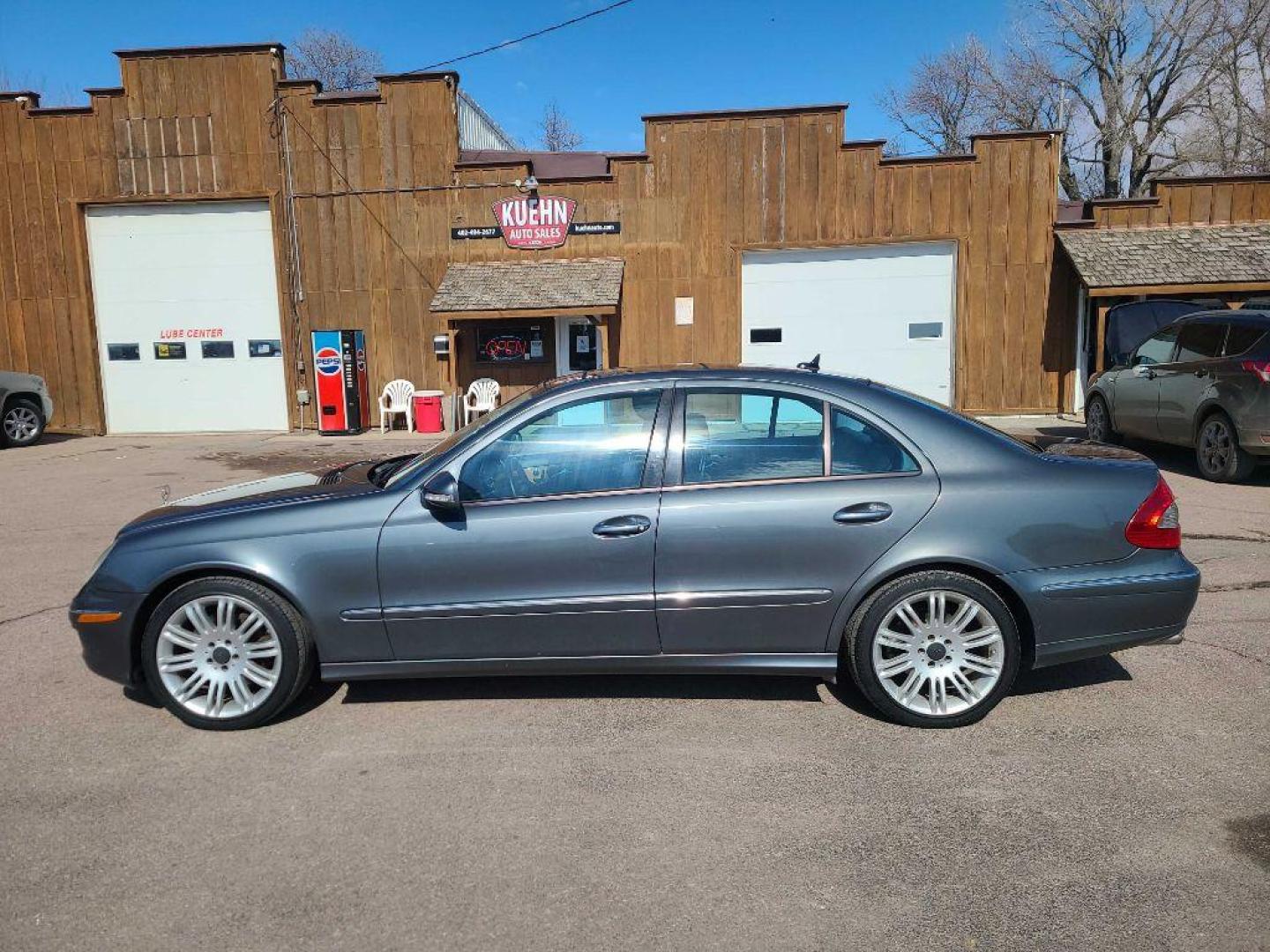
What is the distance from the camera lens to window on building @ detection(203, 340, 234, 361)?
17203mm

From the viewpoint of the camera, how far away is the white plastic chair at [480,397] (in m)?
16.7

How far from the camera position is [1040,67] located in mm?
32938

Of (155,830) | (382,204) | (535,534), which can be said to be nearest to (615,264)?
(382,204)

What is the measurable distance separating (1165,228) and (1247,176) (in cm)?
167

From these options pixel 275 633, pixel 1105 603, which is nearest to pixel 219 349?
pixel 275 633

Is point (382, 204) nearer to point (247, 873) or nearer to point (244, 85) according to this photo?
point (244, 85)

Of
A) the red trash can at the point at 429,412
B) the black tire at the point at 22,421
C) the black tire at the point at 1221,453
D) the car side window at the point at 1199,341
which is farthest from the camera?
the red trash can at the point at 429,412

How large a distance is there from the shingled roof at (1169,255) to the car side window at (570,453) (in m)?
13.1

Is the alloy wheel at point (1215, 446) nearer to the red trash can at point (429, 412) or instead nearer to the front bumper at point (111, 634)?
the front bumper at point (111, 634)

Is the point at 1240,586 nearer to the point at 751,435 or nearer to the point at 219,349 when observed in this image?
the point at 751,435

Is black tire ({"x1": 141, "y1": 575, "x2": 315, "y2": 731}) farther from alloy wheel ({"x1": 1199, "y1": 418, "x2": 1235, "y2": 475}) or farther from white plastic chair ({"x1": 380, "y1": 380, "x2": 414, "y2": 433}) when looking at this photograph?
white plastic chair ({"x1": 380, "y1": 380, "x2": 414, "y2": 433})

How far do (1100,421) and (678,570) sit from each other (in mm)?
9790

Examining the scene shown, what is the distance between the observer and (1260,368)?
8672mm

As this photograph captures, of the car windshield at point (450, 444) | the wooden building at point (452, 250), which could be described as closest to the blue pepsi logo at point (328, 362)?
the wooden building at point (452, 250)
